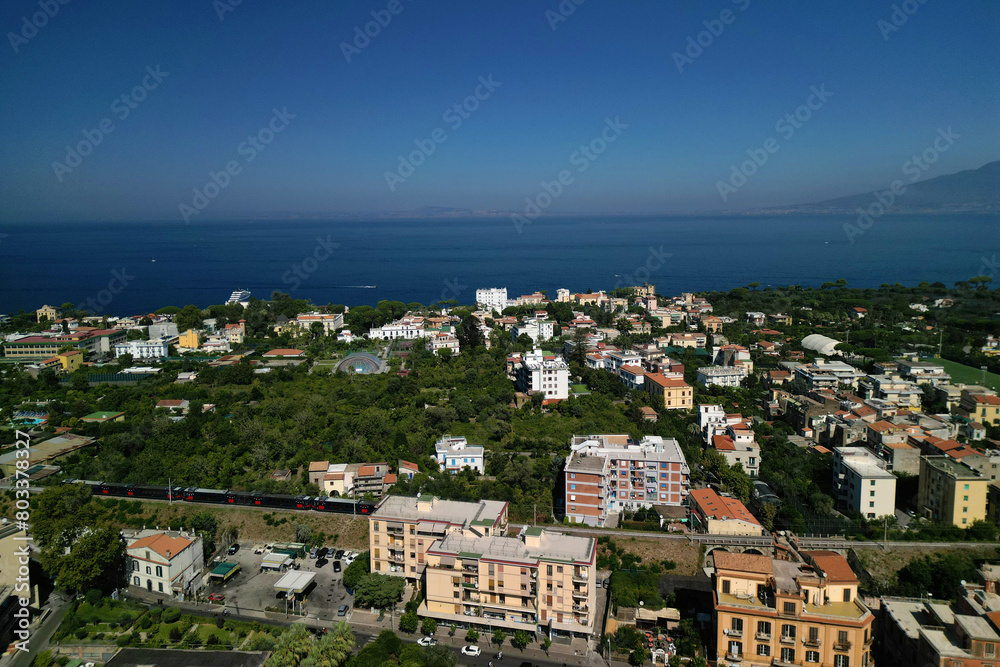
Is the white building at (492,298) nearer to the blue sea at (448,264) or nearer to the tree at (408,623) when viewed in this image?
the blue sea at (448,264)

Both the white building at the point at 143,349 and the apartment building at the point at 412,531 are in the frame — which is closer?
the apartment building at the point at 412,531

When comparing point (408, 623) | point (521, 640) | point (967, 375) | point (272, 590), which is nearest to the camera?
point (521, 640)

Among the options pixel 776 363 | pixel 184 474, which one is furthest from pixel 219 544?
pixel 776 363

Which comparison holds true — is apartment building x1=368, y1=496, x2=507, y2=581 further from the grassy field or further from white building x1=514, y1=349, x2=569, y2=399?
the grassy field

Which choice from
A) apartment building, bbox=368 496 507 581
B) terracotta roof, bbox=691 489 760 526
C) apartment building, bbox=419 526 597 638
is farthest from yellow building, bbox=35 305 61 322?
terracotta roof, bbox=691 489 760 526

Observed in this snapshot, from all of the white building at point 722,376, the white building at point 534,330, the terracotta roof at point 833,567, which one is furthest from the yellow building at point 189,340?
the terracotta roof at point 833,567

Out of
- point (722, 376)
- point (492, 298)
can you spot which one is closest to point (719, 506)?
point (722, 376)

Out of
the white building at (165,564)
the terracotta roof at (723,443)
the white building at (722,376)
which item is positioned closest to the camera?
the white building at (165,564)

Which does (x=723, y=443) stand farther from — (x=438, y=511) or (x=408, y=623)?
(x=408, y=623)
